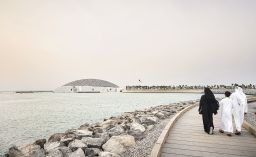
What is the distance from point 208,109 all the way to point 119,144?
3777mm

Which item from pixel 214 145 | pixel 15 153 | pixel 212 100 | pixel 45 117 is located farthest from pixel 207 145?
pixel 45 117

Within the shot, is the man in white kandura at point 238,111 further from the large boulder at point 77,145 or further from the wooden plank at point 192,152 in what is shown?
the large boulder at point 77,145

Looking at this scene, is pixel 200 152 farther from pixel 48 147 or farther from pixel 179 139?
pixel 48 147

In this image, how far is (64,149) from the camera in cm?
877

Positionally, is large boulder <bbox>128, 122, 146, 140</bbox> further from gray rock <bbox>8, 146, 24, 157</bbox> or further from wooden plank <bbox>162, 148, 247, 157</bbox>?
gray rock <bbox>8, 146, 24, 157</bbox>

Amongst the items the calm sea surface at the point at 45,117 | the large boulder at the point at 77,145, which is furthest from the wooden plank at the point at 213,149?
the calm sea surface at the point at 45,117

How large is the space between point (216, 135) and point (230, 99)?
1.58 meters

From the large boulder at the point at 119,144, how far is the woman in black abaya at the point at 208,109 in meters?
2.99

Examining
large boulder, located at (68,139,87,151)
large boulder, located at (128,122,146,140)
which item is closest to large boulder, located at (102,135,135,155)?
large boulder, located at (68,139,87,151)

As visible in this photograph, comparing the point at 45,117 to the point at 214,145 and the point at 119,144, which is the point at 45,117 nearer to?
the point at 119,144

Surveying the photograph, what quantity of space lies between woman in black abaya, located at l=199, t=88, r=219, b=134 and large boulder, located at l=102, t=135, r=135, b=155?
2987 millimetres

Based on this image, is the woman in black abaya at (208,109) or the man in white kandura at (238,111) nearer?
the man in white kandura at (238,111)

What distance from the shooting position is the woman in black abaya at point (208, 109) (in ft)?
31.1

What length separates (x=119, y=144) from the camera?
8297 millimetres
